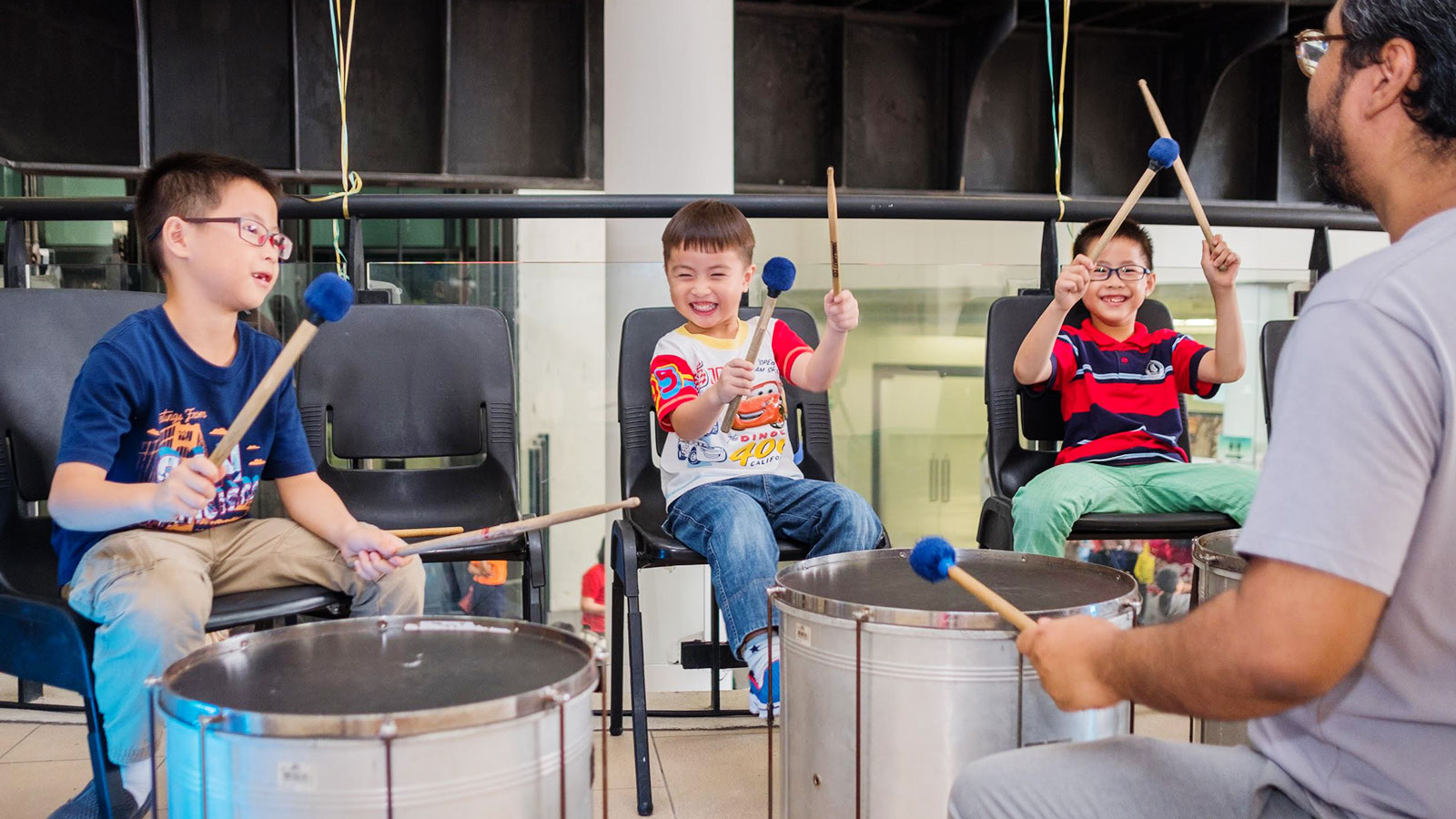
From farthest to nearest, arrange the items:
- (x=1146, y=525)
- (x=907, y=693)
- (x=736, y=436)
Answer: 1. (x=736, y=436)
2. (x=1146, y=525)
3. (x=907, y=693)

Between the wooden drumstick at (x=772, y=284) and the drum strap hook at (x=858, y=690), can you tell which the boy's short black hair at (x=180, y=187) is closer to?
the wooden drumstick at (x=772, y=284)

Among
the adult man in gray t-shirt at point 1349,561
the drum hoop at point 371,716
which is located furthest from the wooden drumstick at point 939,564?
the drum hoop at point 371,716

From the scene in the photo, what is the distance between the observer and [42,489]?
2.07 m

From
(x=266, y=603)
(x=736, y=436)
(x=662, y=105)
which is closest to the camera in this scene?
(x=266, y=603)

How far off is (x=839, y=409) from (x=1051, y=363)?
4.20 ft

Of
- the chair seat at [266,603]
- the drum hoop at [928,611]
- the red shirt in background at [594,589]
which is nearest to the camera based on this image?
the drum hoop at [928,611]

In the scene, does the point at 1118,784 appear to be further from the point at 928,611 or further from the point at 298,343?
the point at 298,343

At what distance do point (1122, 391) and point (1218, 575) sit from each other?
0.92m

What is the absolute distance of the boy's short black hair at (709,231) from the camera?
2.41 meters

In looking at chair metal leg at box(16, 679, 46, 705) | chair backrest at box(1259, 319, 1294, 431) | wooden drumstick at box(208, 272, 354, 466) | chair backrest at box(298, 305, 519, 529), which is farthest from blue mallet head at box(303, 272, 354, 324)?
chair backrest at box(1259, 319, 1294, 431)

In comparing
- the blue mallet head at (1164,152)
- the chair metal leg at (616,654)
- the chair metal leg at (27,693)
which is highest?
the blue mallet head at (1164,152)

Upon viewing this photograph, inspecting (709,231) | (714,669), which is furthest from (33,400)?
(714,669)

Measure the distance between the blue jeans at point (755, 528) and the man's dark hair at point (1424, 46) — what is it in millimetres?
1207

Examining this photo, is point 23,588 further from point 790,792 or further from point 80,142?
point 80,142
